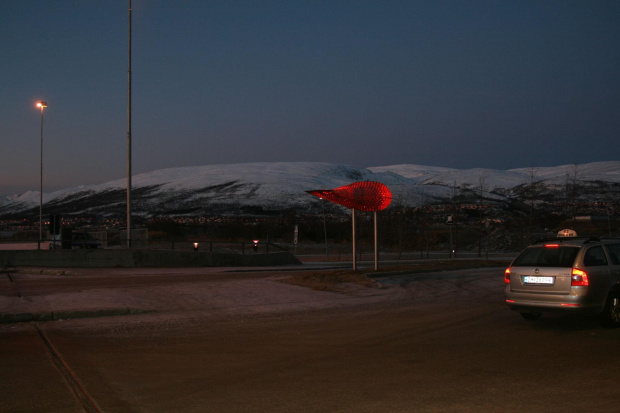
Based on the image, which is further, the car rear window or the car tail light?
the car rear window

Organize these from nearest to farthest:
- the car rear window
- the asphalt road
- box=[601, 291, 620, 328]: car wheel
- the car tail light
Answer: the asphalt road
the car tail light
box=[601, 291, 620, 328]: car wheel
the car rear window

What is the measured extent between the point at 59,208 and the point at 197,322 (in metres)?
153

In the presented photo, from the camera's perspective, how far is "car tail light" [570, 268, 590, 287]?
10.1m

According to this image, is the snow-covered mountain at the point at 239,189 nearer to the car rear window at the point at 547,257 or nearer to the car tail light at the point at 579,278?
the car rear window at the point at 547,257

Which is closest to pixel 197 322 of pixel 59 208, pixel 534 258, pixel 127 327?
pixel 127 327

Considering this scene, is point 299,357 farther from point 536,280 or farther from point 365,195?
point 365,195

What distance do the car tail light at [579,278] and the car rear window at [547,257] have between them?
18cm

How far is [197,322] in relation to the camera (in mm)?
11805

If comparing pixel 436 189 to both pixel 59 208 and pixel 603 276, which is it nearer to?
pixel 59 208

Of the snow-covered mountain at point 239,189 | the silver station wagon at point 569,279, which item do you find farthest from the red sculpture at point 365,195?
the snow-covered mountain at point 239,189

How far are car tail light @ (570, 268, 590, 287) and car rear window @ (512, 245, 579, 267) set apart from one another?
0.18m

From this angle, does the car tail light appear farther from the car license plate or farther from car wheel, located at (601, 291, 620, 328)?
car wheel, located at (601, 291, 620, 328)

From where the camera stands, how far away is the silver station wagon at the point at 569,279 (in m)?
10.1

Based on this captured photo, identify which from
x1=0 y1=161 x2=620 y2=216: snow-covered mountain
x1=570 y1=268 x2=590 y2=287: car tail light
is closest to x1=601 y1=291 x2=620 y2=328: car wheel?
x1=570 y1=268 x2=590 y2=287: car tail light
